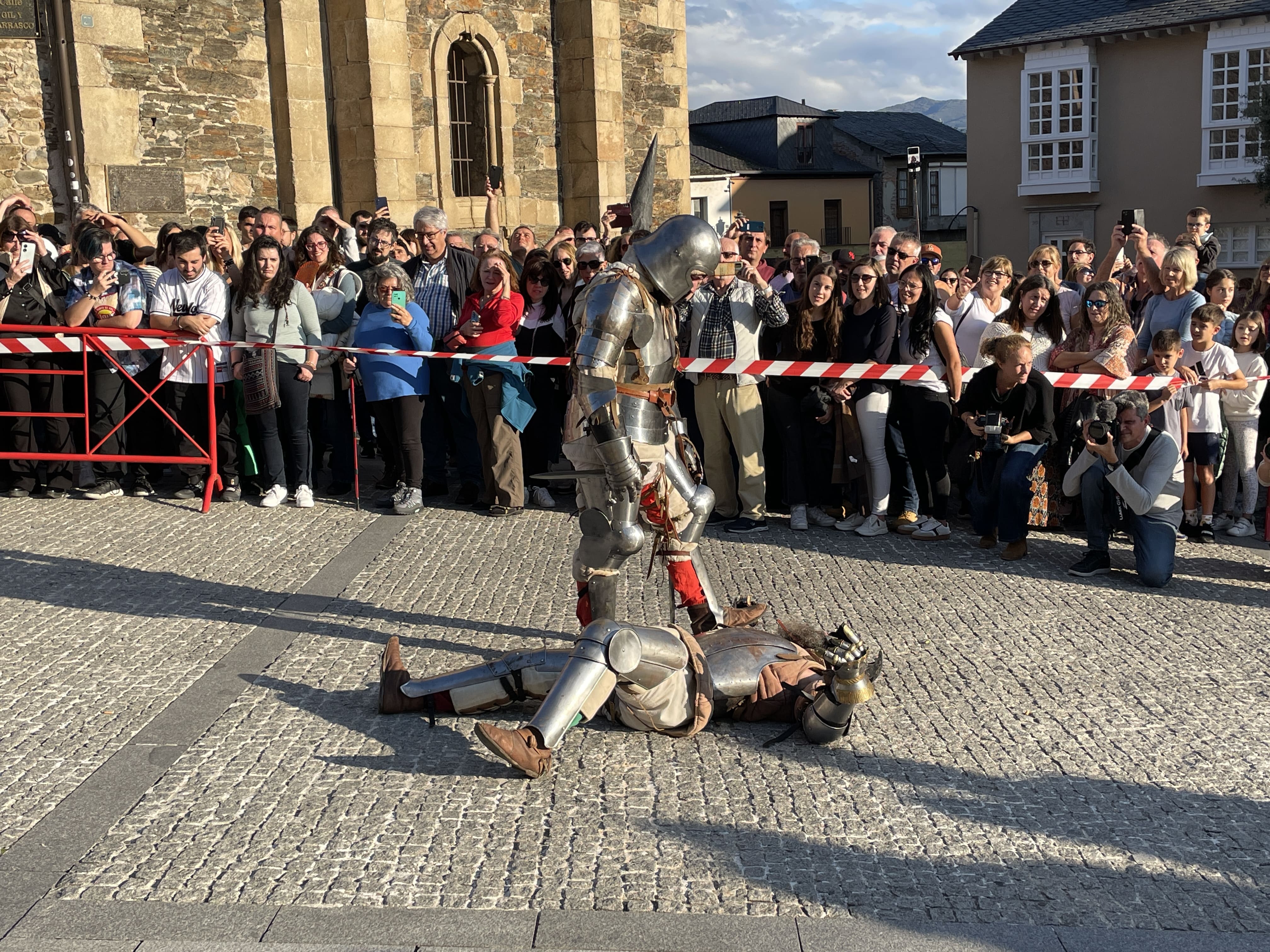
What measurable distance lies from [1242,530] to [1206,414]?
0.77 m

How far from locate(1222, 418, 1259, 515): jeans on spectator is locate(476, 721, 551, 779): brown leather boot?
5.70 m

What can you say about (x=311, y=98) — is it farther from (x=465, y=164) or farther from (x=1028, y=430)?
(x=1028, y=430)

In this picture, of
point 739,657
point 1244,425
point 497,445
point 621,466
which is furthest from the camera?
point 497,445

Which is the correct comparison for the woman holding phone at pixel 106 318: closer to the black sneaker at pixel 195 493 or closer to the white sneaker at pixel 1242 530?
the black sneaker at pixel 195 493

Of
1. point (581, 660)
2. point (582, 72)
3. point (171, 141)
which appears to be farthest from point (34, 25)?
point (581, 660)

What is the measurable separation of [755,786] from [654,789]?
0.34 metres

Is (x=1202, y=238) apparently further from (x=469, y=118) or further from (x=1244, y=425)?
(x=469, y=118)

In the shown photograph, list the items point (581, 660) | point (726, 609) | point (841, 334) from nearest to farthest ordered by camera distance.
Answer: point (581, 660)
point (726, 609)
point (841, 334)

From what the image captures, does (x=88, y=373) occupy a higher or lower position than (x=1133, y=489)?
higher

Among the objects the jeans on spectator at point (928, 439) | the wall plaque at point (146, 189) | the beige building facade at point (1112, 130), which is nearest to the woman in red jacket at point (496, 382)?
the jeans on spectator at point (928, 439)

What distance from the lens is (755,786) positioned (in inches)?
172

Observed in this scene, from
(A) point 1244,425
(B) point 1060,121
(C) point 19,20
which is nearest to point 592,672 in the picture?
(A) point 1244,425

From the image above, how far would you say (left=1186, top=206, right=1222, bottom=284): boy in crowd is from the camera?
9844 millimetres

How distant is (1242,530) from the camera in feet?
26.3
